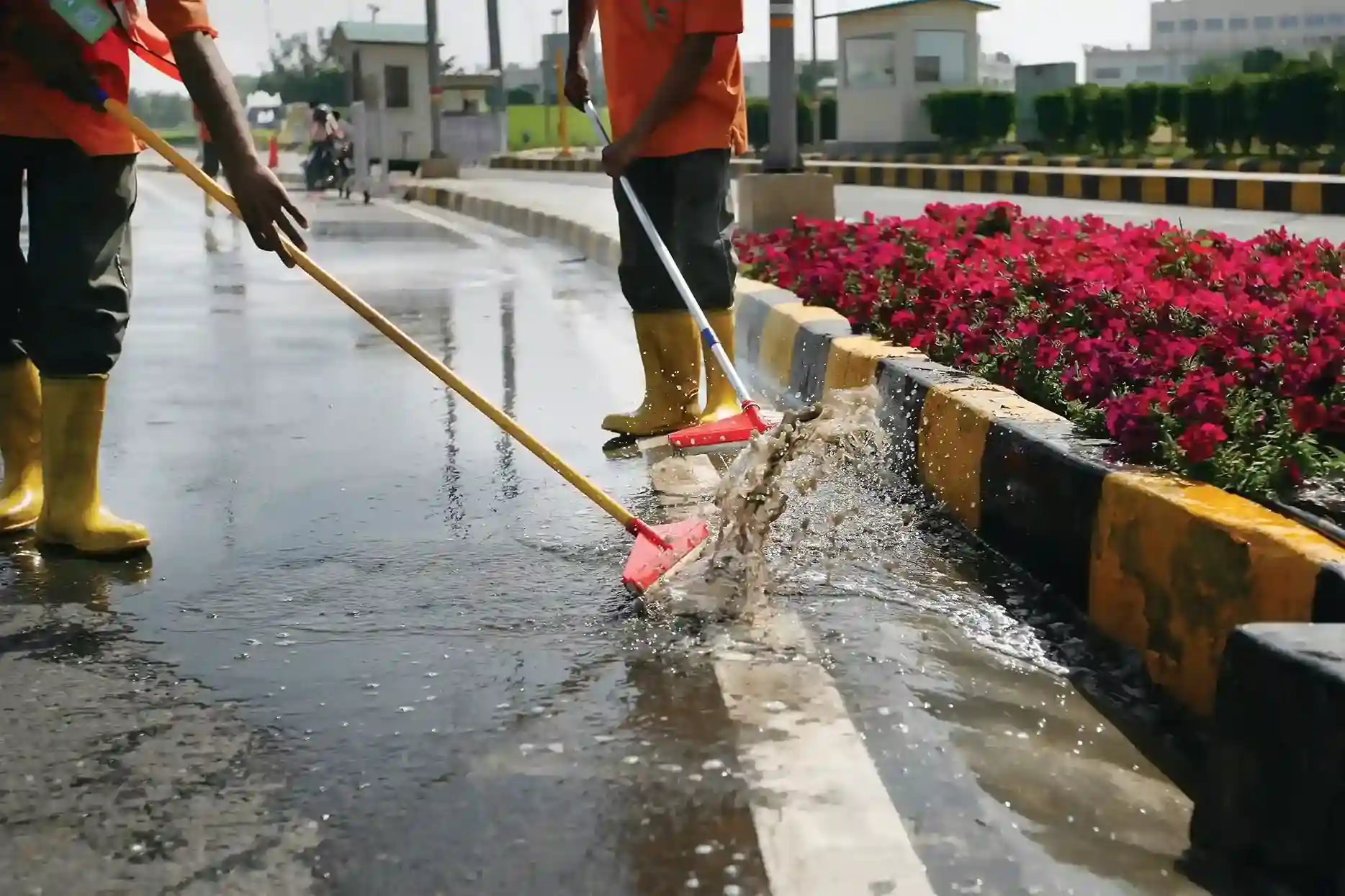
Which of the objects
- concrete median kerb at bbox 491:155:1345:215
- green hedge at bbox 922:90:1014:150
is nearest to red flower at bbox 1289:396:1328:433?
concrete median kerb at bbox 491:155:1345:215

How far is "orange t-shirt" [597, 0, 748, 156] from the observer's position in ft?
16.1

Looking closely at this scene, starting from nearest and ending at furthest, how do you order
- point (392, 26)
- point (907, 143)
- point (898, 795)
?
1. point (898, 795)
2. point (907, 143)
3. point (392, 26)

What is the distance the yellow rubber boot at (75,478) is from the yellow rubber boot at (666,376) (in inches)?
67.8

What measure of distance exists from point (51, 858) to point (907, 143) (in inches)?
1144

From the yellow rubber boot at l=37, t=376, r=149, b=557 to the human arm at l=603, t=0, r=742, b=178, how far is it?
167cm

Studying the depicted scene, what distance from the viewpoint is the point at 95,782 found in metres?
2.44

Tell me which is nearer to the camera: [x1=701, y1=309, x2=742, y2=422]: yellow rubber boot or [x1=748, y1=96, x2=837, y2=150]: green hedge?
[x1=701, y1=309, x2=742, y2=422]: yellow rubber boot

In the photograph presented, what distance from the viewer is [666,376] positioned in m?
5.14

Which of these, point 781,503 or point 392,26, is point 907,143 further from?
point 781,503

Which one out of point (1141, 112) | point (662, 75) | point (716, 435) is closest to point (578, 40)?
point (662, 75)

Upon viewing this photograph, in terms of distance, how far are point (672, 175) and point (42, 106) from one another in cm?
198

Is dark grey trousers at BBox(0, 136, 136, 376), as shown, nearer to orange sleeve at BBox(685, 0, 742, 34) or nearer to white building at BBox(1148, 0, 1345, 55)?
orange sleeve at BBox(685, 0, 742, 34)

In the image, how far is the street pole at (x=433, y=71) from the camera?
2905cm

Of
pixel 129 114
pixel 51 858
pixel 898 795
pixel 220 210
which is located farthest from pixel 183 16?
pixel 220 210
